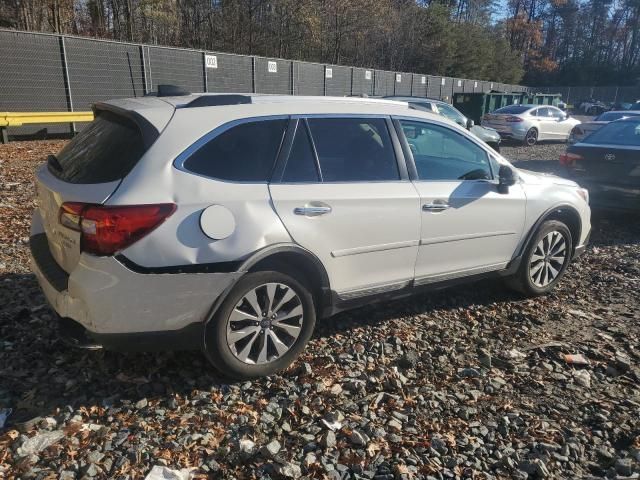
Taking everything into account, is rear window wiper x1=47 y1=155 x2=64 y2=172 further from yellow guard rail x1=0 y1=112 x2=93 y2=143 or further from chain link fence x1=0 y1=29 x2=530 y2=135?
yellow guard rail x1=0 y1=112 x2=93 y2=143

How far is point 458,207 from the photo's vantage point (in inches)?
158

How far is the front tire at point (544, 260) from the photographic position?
470 centimetres

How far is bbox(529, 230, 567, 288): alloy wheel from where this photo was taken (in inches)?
188

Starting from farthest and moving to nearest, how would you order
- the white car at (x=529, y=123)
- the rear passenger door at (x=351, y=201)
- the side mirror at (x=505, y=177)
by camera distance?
1. the white car at (x=529, y=123)
2. the side mirror at (x=505, y=177)
3. the rear passenger door at (x=351, y=201)

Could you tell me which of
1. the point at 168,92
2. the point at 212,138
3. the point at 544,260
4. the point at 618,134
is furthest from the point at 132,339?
the point at 618,134

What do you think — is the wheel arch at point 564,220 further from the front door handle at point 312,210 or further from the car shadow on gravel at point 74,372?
the front door handle at point 312,210

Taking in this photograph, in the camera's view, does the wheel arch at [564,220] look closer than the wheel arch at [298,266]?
No

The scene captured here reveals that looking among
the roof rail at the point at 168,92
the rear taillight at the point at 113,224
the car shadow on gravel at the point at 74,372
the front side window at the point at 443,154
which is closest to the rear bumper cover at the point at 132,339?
the car shadow on gravel at the point at 74,372

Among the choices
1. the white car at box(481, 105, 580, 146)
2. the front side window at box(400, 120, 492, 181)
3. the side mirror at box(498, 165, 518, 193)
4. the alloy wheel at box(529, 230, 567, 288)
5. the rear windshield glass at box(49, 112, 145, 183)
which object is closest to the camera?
the rear windshield glass at box(49, 112, 145, 183)

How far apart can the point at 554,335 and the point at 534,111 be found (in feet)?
53.8

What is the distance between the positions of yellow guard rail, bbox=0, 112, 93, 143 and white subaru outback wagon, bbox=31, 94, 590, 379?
956cm

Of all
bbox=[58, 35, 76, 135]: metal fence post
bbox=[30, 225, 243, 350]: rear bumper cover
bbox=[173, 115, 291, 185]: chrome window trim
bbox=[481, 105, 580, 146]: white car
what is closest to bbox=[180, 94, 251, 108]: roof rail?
bbox=[173, 115, 291, 185]: chrome window trim

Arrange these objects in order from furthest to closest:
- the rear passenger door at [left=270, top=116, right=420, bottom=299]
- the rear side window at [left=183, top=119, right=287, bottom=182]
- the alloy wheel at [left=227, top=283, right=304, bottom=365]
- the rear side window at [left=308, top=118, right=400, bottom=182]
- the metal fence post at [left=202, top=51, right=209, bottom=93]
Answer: the metal fence post at [left=202, top=51, right=209, bottom=93] → the rear side window at [left=308, top=118, right=400, bottom=182] → the rear passenger door at [left=270, top=116, right=420, bottom=299] → the alloy wheel at [left=227, top=283, right=304, bottom=365] → the rear side window at [left=183, top=119, right=287, bottom=182]

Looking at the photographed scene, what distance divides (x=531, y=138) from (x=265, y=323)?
1790 centimetres
